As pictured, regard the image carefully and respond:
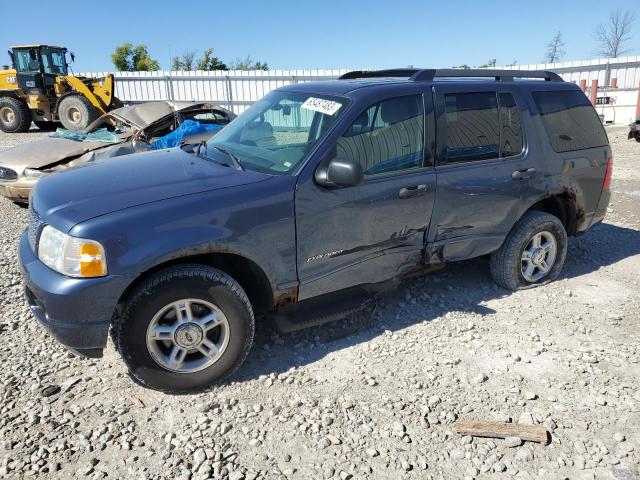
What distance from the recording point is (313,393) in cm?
313

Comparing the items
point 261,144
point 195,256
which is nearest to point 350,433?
point 195,256

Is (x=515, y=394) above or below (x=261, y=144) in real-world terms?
below

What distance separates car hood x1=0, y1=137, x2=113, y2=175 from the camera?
20.4 ft

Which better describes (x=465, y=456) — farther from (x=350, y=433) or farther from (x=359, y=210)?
(x=359, y=210)

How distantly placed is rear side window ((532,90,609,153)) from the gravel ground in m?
1.44

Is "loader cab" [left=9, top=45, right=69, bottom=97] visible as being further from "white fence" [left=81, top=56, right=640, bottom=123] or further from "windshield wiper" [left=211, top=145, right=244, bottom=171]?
"windshield wiper" [left=211, top=145, right=244, bottom=171]

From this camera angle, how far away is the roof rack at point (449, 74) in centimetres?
390

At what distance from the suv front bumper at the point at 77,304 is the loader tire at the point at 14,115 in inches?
708

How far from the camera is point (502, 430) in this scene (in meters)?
2.79

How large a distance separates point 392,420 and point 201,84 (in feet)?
67.8

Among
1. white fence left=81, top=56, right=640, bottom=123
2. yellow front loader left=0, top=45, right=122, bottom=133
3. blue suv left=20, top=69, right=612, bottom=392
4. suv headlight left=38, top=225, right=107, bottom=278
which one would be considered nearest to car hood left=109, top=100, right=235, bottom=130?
blue suv left=20, top=69, right=612, bottom=392

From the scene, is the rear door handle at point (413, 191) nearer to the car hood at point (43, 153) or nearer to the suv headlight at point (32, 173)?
the suv headlight at point (32, 173)

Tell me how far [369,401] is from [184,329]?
4.00ft

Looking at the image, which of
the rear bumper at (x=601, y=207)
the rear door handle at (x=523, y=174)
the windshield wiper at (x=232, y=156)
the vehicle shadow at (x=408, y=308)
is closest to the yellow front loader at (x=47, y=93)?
the windshield wiper at (x=232, y=156)
